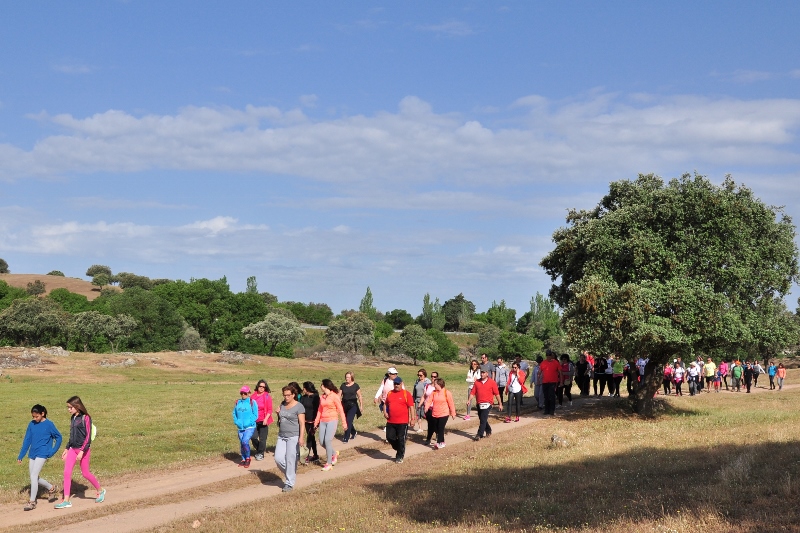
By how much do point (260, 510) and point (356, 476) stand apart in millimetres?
4034

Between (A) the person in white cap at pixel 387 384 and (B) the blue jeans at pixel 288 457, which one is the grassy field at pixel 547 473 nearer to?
(B) the blue jeans at pixel 288 457

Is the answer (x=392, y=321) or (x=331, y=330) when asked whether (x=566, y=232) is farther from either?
(x=392, y=321)

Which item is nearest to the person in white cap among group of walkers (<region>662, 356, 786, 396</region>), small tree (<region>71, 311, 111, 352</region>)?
group of walkers (<region>662, 356, 786, 396</region>)

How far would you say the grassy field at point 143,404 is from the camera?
68.0 feet

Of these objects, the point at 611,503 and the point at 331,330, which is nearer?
the point at 611,503

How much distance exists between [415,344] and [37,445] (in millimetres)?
88075

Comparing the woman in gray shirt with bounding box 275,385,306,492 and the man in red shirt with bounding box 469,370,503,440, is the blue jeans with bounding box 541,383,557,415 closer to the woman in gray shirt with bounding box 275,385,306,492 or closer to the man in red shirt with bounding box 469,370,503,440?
the man in red shirt with bounding box 469,370,503,440

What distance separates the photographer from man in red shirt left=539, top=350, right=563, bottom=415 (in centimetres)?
2636

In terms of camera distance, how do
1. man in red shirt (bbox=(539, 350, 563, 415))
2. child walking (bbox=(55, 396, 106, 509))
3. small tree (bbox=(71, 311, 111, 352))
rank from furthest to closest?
small tree (bbox=(71, 311, 111, 352)) < man in red shirt (bbox=(539, 350, 563, 415)) < child walking (bbox=(55, 396, 106, 509))

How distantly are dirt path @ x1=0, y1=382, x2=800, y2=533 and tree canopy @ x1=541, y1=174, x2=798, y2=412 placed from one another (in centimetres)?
665

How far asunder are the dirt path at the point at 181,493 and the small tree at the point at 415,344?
79633 mm

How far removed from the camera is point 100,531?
1274 centimetres

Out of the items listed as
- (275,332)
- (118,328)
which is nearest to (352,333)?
(275,332)

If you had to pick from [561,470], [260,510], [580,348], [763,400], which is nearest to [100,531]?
[260,510]
